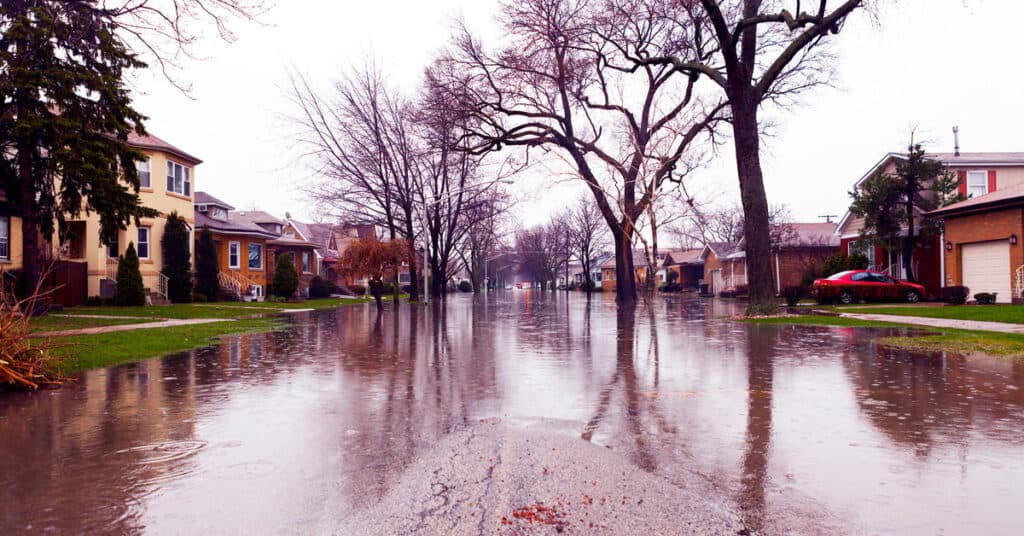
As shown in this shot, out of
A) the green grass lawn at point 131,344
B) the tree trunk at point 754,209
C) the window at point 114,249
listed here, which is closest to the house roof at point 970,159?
the tree trunk at point 754,209

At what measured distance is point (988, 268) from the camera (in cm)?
2619

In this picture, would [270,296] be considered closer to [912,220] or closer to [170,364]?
[170,364]

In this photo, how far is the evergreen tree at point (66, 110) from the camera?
1564 cm

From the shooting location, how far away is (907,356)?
1082 cm

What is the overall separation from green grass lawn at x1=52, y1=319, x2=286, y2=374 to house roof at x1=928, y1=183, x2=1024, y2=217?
2606 centimetres

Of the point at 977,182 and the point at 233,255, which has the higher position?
the point at 977,182

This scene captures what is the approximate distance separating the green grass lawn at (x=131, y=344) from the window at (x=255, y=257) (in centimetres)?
2499

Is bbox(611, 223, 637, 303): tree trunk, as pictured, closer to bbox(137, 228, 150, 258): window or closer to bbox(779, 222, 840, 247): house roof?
bbox(779, 222, 840, 247): house roof

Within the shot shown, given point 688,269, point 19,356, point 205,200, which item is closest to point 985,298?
point 19,356

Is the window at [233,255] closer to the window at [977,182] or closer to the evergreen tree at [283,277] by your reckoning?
the evergreen tree at [283,277]

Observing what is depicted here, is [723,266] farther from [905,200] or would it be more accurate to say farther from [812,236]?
[905,200]

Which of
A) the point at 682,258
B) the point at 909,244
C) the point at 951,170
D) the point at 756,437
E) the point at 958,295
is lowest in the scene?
the point at 756,437

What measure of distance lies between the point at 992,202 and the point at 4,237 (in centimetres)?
3644

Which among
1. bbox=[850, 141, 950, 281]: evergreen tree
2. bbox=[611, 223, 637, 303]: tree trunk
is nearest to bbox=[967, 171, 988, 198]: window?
bbox=[850, 141, 950, 281]: evergreen tree
